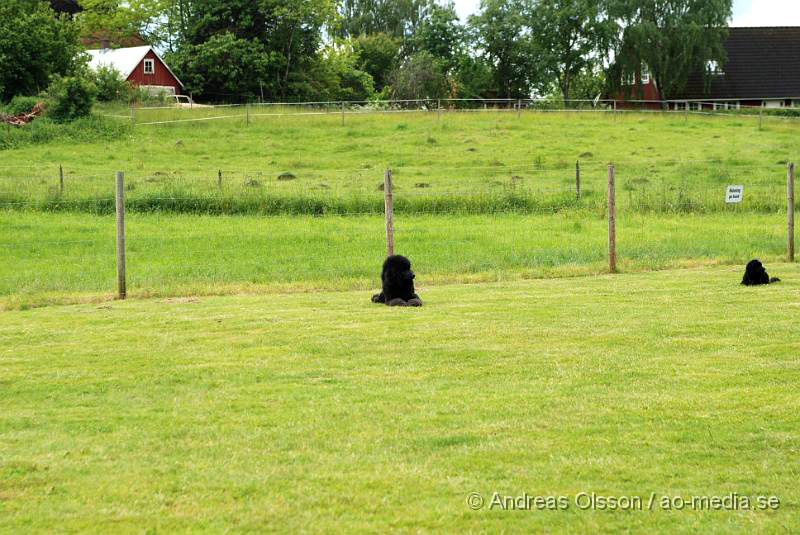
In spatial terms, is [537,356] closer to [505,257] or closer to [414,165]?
[505,257]

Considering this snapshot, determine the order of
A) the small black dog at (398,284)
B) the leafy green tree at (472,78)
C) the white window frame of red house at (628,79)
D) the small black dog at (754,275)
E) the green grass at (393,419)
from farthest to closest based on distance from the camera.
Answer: the leafy green tree at (472,78)
the white window frame of red house at (628,79)
the small black dog at (754,275)
the small black dog at (398,284)
the green grass at (393,419)

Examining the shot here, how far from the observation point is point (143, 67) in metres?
63.1

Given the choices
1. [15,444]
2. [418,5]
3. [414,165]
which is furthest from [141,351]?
[418,5]

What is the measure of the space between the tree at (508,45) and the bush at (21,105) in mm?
39324

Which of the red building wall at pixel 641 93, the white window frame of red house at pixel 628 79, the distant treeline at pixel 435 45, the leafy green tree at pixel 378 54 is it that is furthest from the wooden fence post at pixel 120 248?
the leafy green tree at pixel 378 54

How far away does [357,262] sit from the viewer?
63.8 feet

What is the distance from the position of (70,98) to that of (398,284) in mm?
38715

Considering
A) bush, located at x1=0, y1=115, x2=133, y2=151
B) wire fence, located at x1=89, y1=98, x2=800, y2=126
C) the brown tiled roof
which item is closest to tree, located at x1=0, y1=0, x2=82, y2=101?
bush, located at x1=0, y1=115, x2=133, y2=151

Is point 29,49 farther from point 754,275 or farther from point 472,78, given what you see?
point 754,275

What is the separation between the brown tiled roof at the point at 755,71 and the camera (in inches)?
2847

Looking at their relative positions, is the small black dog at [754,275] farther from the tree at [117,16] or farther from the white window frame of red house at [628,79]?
the tree at [117,16]

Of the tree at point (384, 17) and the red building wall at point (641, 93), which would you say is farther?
the tree at point (384, 17)

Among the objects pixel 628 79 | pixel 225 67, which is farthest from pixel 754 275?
pixel 628 79

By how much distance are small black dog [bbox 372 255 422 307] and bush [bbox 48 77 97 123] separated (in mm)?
37670
